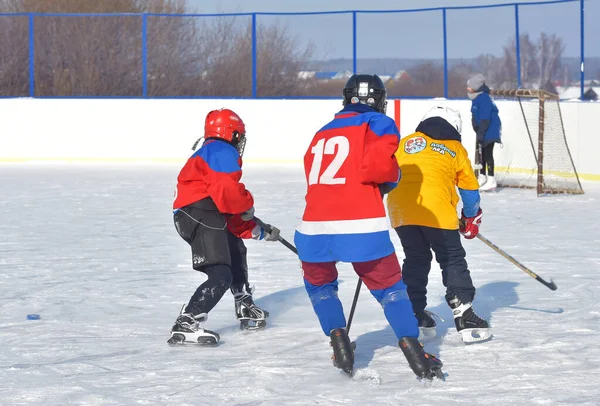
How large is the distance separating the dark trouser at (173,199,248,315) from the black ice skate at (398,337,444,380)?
38.6 inches

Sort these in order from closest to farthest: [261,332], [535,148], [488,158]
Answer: [261,332]
[488,158]
[535,148]

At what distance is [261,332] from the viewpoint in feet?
14.9

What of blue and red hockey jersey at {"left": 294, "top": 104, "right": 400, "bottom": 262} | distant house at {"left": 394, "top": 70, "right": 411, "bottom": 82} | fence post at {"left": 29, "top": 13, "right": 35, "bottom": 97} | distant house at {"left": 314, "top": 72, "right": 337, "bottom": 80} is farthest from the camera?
distant house at {"left": 314, "top": 72, "right": 337, "bottom": 80}

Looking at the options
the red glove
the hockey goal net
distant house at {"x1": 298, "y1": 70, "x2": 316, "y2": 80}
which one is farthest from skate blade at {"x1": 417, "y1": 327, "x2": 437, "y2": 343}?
distant house at {"x1": 298, "y1": 70, "x2": 316, "y2": 80}

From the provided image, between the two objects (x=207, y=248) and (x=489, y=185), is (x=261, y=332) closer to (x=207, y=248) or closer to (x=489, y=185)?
(x=207, y=248)

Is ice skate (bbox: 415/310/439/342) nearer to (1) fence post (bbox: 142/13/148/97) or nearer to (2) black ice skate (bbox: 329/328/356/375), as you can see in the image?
(2) black ice skate (bbox: 329/328/356/375)

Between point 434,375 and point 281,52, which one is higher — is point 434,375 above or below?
below

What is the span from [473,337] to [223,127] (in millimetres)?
1395

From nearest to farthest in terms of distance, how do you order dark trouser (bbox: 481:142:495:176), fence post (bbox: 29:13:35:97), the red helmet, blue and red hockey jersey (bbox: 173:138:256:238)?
blue and red hockey jersey (bbox: 173:138:256:238) < the red helmet < dark trouser (bbox: 481:142:495:176) < fence post (bbox: 29:13:35:97)

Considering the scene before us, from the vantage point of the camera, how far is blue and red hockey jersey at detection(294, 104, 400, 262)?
3.52 meters

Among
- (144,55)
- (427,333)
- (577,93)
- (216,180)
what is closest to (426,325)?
(427,333)

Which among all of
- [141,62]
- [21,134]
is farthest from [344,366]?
[141,62]

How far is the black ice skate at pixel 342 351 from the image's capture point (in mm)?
3645

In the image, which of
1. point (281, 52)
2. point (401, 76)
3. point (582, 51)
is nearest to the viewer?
point (582, 51)
